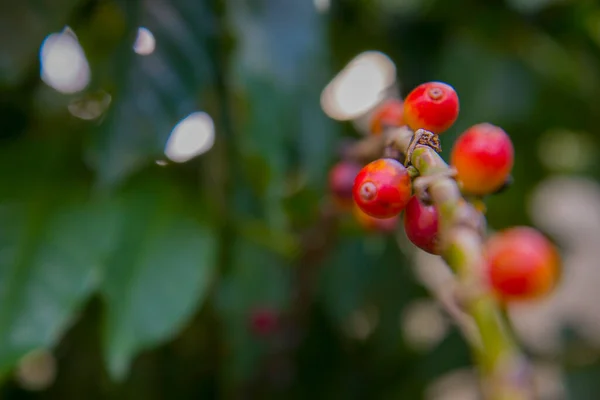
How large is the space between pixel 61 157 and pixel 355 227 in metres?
0.27

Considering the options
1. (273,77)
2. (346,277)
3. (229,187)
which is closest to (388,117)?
(273,77)

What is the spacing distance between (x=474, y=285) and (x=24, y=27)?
0.47 m

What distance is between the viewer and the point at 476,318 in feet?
0.50

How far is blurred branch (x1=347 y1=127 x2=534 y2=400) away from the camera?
14 cm

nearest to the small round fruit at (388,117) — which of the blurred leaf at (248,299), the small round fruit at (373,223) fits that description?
the small round fruit at (373,223)

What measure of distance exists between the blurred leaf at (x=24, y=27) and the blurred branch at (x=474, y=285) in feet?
1.29

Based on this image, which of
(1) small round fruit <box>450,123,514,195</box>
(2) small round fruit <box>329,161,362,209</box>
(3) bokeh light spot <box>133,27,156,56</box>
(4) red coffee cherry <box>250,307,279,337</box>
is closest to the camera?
(1) small round fruit <box>450,123,514,195</box>

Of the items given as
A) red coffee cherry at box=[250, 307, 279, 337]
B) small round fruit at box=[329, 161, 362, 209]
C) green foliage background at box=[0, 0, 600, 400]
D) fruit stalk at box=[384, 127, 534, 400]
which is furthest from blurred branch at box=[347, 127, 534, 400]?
red coffee cherry at box=[250, 307, 279, 337]

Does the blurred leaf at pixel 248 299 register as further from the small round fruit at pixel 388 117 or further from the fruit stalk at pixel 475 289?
the fruit stalk at pixel 475 289

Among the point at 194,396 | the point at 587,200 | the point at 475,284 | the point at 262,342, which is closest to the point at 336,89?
the point at 262,342

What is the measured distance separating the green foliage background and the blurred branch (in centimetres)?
31

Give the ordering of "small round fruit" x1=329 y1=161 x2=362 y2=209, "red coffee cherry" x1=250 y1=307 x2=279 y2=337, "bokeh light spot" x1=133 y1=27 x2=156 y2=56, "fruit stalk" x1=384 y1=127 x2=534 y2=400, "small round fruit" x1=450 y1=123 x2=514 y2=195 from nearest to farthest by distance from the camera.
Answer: "fruit stalk" x1=384 y1=127 x2=534 y2=400, "small round fruit" x1=450 y1=123 x2=514 y2=195, "small round fruit" x1=329 y1=161 x2=362 y2=209, "bokeh light spot" x1=133 y1=27 x2=156 y2=56, "red coffee cherry" x1=250 y1=307 x2=279 y2=337

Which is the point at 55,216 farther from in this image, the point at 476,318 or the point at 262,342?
the point at 476,318

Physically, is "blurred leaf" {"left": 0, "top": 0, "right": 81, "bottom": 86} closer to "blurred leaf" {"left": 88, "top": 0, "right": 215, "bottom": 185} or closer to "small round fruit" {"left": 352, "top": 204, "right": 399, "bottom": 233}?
"blurred leaf" {"left": 88, "top": 0, "right": 215, "bottom": 185}
